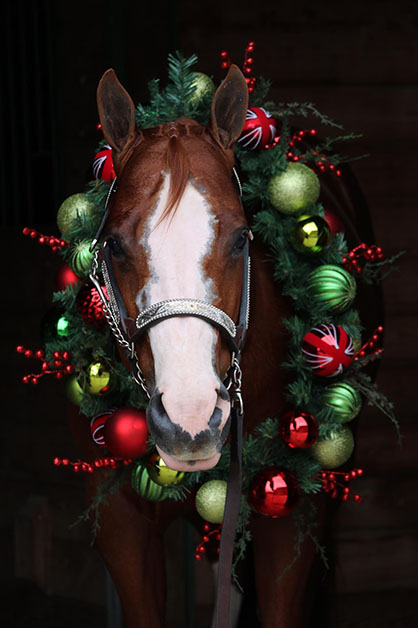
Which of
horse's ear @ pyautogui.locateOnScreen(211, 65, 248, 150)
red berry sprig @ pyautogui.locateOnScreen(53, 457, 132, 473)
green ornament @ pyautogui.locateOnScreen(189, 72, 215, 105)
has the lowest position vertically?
red berry sprig @ pyautogui.locateOnScreen(53, 457, 132, 473)

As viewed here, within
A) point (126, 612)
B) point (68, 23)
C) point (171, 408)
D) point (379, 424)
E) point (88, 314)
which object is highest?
point (68, 23)

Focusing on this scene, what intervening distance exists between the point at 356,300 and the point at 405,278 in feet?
2.89

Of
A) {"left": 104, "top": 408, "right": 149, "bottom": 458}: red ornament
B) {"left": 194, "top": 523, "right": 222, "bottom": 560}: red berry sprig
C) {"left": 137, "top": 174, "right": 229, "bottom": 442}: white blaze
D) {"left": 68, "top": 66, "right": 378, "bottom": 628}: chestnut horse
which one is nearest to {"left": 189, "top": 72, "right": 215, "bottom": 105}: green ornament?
{"left": 68, "top": 66, "right": 378, "bottom": 628}: chestnut horse

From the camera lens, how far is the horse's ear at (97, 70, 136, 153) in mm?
1476

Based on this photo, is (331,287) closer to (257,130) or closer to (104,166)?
(257,130)

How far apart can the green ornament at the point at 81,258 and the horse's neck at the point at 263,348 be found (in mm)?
346

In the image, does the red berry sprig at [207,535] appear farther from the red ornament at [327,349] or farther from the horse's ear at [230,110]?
the horse's ear at [230,110]

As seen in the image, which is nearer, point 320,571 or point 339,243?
point 339,243

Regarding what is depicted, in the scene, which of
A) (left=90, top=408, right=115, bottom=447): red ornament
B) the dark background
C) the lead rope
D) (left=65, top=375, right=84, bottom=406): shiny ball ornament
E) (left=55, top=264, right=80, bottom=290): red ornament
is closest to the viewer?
the lead rope

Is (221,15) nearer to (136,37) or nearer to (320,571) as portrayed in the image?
(136,37)

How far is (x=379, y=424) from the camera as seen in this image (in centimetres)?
Result: 300

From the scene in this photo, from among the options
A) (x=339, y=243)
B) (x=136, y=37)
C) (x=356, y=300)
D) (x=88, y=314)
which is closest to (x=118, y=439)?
(x=88, y=314)

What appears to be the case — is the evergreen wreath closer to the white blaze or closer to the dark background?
the white blaze

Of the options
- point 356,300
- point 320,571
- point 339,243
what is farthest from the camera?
point 356,300
